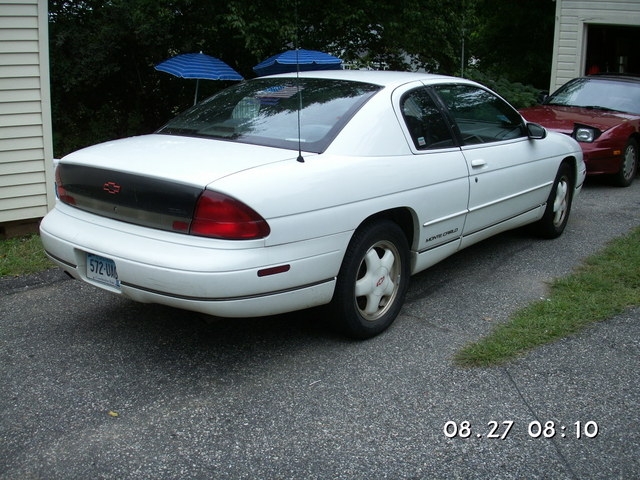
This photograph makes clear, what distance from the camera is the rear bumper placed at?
10.9 feet

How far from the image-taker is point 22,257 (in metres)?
5.68

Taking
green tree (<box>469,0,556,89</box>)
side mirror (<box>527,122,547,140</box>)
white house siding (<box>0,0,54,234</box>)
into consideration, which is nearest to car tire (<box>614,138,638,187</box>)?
side mirror (<box>527,122,547,140</box>)

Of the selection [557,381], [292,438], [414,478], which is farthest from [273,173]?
[557,381]

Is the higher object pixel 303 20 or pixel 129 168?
pixel 303 20

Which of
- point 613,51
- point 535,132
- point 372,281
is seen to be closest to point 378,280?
point 372,281

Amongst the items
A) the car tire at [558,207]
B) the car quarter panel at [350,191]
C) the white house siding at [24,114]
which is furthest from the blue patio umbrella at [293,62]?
the car quarter panel at [350,191]

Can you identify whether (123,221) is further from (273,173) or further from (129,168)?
(273,173)

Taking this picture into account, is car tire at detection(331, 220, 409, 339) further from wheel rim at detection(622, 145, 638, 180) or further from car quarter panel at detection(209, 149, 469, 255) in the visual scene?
wheel rim at detection(622, 145, 638, 180)

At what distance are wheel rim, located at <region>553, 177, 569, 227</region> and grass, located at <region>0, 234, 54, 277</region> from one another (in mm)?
4190

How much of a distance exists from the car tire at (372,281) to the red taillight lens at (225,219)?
68cm

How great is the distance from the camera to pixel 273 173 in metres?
3.48

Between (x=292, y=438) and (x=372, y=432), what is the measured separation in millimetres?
358

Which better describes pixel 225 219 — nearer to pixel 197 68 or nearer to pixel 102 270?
pixel 102 270

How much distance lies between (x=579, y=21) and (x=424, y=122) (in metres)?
11.7
